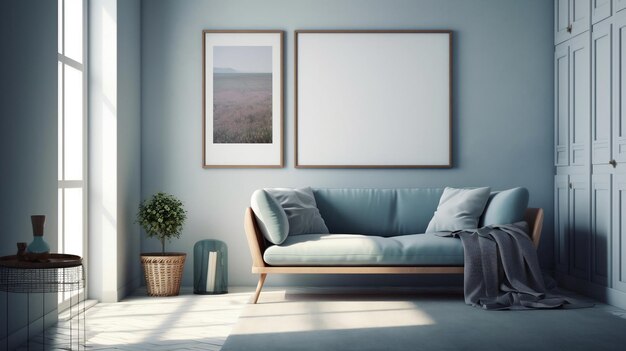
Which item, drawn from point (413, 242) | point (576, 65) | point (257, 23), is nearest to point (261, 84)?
point (257, 23)

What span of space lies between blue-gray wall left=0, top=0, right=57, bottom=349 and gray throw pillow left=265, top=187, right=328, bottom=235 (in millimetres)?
1810

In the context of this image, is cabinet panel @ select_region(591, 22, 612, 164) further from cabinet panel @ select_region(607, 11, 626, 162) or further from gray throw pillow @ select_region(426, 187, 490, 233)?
gray throw pillow @ select_region(426, 187, 490, 233)

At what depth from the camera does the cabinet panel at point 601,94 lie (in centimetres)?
490

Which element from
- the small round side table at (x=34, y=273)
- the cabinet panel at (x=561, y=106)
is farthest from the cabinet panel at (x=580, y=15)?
the small round side table at (x=34, y=273)

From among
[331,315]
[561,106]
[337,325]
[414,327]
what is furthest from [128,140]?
[561,106]

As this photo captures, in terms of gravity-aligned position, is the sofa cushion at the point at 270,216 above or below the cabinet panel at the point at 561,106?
below

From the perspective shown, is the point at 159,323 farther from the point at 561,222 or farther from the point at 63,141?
the point at 561,222

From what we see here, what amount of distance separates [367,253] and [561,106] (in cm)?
215

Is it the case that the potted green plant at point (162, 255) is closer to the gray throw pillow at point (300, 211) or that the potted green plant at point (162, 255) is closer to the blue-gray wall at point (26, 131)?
the gray throw pillow at point (300, 211)

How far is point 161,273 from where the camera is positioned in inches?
212

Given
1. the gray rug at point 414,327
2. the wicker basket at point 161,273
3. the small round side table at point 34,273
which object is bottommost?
the gray rug at point 414,327

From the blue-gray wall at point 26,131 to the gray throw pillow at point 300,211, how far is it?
5.94 feet

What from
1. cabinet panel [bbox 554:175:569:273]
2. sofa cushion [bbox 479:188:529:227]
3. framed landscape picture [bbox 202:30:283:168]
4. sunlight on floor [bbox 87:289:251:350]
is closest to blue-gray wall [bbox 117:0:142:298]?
sunlight on floor [bbox 87:289:251:350]

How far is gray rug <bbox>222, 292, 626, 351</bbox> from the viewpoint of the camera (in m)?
3.59
